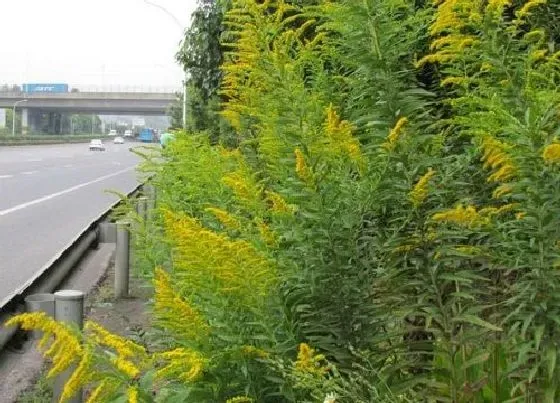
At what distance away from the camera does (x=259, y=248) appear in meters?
2.50

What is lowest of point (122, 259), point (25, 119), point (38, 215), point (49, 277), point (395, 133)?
point (38, 215)

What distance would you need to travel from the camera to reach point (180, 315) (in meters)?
2.27

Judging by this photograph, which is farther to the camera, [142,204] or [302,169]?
[142,204]

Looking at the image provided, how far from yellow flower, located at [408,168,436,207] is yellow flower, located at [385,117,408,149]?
129mm

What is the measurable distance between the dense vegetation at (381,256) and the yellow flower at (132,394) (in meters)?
0.04

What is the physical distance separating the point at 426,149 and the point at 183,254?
2.63 feet

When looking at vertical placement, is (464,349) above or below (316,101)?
below

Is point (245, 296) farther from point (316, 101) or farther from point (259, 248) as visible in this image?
point (316, 101)

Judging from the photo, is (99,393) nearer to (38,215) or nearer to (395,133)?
(395,133)

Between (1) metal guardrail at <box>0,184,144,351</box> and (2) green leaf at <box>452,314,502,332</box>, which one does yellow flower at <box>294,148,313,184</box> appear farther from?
(1) metal guardrail at <box>0,184,144,351</box>

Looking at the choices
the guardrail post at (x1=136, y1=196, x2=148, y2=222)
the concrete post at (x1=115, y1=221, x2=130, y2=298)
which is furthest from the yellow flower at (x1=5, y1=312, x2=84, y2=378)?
the guardrail post at (x1=136, y1=196, x2=148, y2=222)

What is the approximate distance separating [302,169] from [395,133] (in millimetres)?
274

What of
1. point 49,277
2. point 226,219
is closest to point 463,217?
point 226,219

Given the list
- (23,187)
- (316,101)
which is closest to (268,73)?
(316,101)
